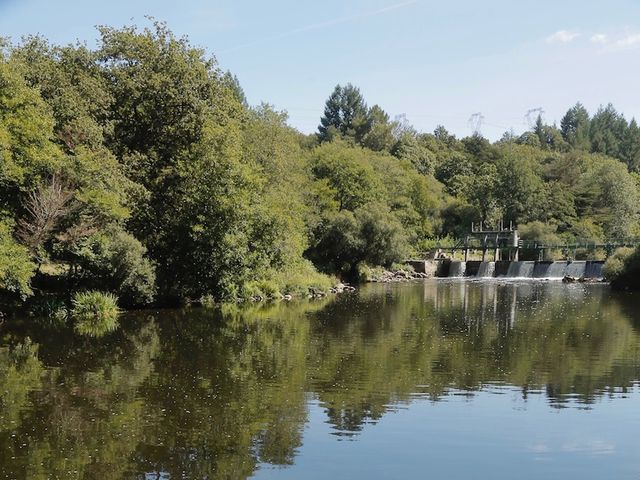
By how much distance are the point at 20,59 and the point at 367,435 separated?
102 feet

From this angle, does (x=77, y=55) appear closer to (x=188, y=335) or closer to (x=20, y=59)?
(x=20, y=59)

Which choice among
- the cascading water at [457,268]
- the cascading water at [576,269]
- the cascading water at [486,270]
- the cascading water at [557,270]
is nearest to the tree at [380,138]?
the cascading water at [457,268]

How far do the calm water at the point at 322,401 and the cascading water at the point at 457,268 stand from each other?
44.4 m

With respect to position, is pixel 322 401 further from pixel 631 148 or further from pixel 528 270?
pixel 631 148

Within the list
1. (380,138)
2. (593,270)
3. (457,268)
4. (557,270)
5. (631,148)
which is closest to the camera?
(593,270)

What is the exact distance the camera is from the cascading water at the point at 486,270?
73.2 m

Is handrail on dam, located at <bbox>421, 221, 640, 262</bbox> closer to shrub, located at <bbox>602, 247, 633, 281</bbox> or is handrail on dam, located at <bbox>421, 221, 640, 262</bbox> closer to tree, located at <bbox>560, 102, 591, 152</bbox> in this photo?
shrub, located at <bbox>602, 247, 633, 281</bbox>

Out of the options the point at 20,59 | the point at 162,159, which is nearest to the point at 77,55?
the point at 20,59

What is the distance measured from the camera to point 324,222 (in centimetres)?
6297

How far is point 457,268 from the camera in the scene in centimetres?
7606

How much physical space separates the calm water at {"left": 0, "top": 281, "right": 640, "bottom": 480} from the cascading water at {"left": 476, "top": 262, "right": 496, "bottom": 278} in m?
42.1

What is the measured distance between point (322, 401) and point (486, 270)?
59.9 metres

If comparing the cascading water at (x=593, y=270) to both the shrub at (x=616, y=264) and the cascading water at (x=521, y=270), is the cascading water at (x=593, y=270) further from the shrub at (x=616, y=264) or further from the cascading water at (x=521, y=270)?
the shrub at (x=616, y=264)

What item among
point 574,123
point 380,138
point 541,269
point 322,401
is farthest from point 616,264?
point 574,123
